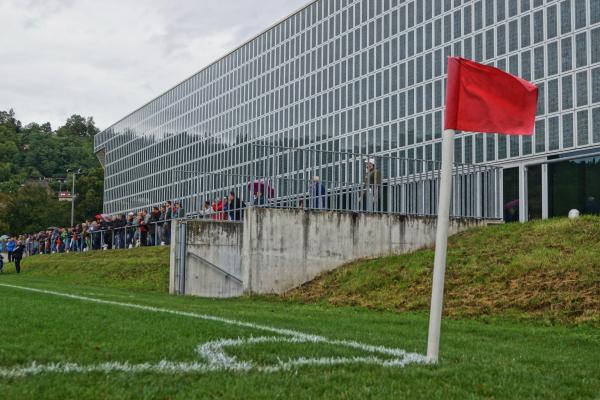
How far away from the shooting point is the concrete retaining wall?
1839 centimetres

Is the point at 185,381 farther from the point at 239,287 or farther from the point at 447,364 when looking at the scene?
the point at 239,287

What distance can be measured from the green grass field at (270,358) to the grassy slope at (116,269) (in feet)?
41.3

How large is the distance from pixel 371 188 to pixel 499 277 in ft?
20.1

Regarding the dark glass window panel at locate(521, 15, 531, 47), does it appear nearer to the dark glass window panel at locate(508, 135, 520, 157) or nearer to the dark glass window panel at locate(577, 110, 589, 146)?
the dark glass window panel at locate(508, 135, 520, 157)

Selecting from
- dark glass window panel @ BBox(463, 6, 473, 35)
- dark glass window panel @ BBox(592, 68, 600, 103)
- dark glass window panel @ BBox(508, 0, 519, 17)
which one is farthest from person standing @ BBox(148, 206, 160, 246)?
dark glass window panel @ BBox(463, 6, 473, 35)

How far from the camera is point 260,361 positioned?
6328 mm

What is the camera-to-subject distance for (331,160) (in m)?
22.1

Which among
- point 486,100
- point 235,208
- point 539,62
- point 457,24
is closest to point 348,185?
point 235,208

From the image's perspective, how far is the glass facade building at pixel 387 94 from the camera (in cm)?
5216

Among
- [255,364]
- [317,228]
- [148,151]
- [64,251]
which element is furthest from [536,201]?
[148,151]

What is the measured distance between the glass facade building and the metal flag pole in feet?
54.7

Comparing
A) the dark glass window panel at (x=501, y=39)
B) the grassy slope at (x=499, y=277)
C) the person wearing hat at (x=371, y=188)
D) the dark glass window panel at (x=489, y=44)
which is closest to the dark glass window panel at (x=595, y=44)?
the dark glass window panel at (x=501, y=39)

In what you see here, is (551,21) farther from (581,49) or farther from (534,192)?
(534,192)

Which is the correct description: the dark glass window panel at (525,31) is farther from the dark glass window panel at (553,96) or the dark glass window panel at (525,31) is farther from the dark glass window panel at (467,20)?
the dark glass window panel at (467,20)
